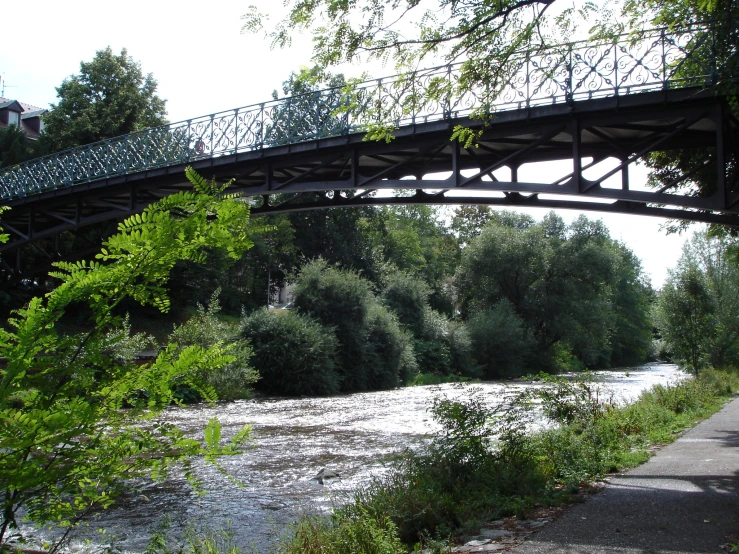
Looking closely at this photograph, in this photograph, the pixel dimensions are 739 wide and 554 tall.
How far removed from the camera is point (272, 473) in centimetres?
1065

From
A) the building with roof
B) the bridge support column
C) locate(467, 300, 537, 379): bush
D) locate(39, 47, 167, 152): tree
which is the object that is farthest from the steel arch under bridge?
the building with roof

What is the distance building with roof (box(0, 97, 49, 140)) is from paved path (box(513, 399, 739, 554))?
5394cm

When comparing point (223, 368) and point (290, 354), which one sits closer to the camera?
point (223, 368)

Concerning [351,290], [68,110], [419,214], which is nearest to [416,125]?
[351,290]

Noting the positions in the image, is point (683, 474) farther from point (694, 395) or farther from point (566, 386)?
point (694, 395)

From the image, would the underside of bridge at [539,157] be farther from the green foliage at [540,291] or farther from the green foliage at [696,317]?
the green foliage at [540,291]

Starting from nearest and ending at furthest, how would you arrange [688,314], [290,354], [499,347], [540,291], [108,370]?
[108,370], [290,354], [688,314], [499,347], [540,291]

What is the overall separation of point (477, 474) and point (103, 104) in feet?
121

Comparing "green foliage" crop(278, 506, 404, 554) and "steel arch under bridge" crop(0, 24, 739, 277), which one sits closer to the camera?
"green foliage" crop(278, 506, 404, 554)

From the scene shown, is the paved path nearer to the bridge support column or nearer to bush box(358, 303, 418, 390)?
the bridge support column

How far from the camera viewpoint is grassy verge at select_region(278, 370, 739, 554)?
5375mm

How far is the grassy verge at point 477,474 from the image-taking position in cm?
538

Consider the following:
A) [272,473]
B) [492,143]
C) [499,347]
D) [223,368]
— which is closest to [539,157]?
[492,143]

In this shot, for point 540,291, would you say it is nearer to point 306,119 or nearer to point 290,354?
point 290,354
